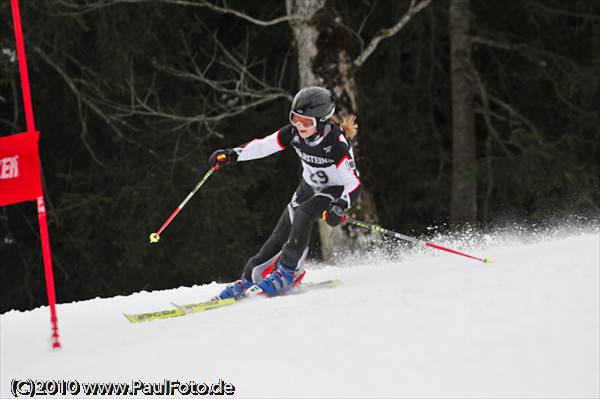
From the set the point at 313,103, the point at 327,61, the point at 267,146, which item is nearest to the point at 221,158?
the point at 267,146

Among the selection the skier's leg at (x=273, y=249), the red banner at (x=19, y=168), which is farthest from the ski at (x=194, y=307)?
the red banner at (x=19, y=168)

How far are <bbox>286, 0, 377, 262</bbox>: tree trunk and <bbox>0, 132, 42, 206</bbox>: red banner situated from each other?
151 inches

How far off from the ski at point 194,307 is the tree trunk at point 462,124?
4671 millimetres

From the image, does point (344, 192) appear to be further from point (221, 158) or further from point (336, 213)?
point (221, 158)

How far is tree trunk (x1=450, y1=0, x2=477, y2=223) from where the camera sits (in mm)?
9547

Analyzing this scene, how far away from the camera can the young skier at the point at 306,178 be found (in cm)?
489

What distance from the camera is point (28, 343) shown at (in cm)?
426

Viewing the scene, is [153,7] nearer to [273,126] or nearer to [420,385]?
[273,126]

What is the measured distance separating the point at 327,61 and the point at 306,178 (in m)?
2.47

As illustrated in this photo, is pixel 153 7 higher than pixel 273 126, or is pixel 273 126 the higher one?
pixel 153 7

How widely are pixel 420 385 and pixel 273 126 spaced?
8559 millimetres

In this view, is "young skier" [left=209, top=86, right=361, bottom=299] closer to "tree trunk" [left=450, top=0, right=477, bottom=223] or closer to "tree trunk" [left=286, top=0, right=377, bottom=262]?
"tree trunk" [left=286, top=0, right=377, bottom=262]

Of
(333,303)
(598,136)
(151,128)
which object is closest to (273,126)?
(151,128)

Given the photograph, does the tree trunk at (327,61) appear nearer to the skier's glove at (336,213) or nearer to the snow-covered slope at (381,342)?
the skier's glove at (336,213)
